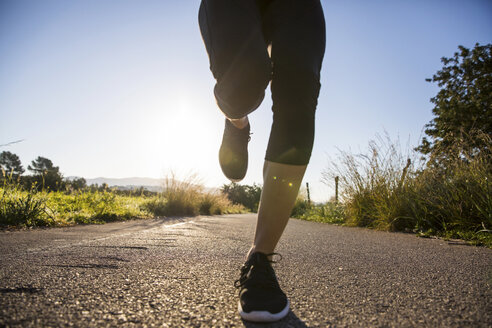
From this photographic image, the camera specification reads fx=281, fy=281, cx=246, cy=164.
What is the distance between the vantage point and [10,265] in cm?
123

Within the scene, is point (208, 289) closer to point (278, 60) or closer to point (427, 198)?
point (278, 60)

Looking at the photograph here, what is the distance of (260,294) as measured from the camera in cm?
88

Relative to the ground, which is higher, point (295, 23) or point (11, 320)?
point (295, 23)

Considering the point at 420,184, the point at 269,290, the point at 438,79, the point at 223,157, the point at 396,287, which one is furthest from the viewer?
the point at 438,79

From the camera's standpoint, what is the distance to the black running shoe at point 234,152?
1860 mm

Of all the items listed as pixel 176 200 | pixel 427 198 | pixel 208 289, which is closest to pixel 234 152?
pixel 208 289

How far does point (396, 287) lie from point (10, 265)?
1.65 meters

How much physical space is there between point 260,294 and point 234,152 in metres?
1.10

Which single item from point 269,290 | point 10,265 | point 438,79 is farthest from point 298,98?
point 438,79

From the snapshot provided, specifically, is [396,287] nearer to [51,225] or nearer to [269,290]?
[269,290]

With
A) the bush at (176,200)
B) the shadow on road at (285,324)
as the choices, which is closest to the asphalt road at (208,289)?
the shadow on road at (285,324)

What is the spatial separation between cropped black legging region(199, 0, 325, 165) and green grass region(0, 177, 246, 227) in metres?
3.35

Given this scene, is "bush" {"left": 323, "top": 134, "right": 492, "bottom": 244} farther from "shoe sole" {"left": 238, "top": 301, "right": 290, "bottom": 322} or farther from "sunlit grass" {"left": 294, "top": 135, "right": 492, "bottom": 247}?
"shoe sole" {"left": 238, "top": 301, "right": 290, "bottom": 322}

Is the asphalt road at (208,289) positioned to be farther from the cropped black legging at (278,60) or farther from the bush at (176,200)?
the bush at (176,200)
